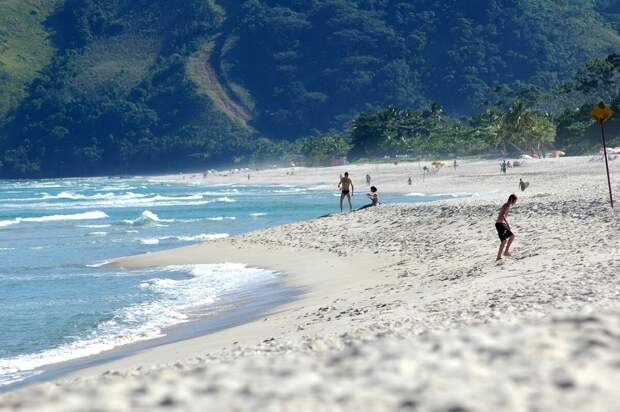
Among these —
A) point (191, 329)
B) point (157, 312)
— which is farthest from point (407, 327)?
point (157, 312)

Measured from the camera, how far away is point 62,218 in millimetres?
52531

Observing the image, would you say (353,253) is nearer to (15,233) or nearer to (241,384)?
(241,384)

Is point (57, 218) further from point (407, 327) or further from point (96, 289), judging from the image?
point (407, 327)

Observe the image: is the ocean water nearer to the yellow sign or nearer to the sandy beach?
the sandy beach

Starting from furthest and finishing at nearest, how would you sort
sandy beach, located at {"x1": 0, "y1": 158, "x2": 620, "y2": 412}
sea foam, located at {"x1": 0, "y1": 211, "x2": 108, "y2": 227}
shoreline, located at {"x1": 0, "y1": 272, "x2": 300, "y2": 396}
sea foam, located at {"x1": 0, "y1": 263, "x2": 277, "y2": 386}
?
1. sea foam, located at {"x1": 0, "y1": 211, "x2": 108, "y2": 227}
2. sea foam, located at {"x1": 0, "y1": 263, "x2": 277, "y2": 386}
3. shoreline, located at {"x1": 0, "y1": 272, "x2": 300, "y2": 396}
4. sandy beach, located at {"x1": 0, "y1": 158, "x2": 620, "y2": 412}

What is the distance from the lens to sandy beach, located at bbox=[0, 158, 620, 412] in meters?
4.75

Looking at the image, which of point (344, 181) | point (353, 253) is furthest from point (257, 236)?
point (353, 253)

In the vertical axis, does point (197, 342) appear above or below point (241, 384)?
below

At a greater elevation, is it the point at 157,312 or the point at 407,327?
the point at 407,327

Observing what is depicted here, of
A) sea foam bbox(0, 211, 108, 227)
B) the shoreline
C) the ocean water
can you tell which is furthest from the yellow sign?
sea foam bbox(0, 211, 108, 227)

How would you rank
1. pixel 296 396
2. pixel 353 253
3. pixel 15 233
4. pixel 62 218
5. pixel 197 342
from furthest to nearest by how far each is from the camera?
pixel 62 218, pixel 15 233, pixel 353 253, pixel 197 342, pixel 296 396

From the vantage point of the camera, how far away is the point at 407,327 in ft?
28.8

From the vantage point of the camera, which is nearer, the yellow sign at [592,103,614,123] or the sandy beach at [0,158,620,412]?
the sandy beach at [0,158,620,412]

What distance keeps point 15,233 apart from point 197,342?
32456 millimetres
